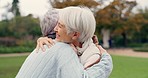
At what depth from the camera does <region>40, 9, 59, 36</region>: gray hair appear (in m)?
1.69

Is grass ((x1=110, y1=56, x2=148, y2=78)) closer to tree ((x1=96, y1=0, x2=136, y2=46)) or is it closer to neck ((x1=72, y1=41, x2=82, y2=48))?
neck ((x1=72, y1=41, x2=82, y2=48))

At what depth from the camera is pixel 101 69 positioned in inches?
61.8

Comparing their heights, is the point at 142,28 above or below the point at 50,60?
below

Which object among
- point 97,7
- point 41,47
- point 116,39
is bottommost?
point 116,39

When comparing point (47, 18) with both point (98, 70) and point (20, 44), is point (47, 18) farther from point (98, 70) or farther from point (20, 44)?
point (20, 44)

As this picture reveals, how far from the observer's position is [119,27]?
3794 cm

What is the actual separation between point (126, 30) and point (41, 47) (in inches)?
1476

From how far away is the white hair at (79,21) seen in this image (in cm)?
154

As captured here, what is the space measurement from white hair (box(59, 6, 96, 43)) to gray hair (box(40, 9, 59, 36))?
3.8 inches

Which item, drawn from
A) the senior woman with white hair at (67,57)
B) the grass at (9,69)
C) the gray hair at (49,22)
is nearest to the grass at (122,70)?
the grass at (9,69)

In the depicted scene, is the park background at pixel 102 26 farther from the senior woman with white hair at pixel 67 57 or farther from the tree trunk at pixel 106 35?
the senior woman with white hair at pixel 67 57

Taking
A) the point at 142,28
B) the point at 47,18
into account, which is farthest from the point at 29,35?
the point at 47,18

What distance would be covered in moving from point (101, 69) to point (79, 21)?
0.25 meters

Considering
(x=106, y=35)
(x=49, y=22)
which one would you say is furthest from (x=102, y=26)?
(x=49, y=22)
